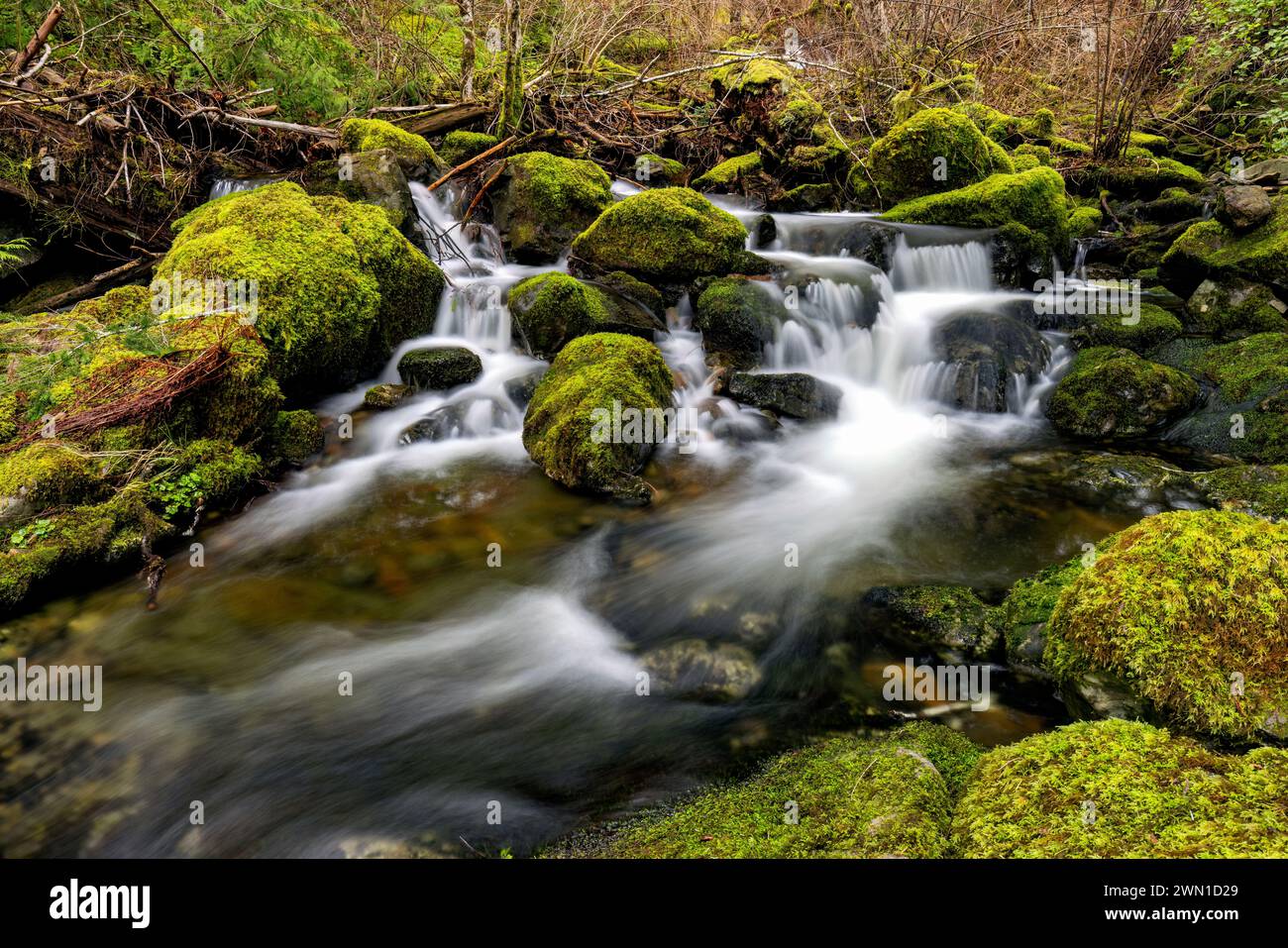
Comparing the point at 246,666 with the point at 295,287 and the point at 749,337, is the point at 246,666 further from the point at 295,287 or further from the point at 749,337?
the point at 749,337

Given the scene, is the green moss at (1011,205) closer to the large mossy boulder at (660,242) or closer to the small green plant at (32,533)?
the large mossy boulder at (660,242)

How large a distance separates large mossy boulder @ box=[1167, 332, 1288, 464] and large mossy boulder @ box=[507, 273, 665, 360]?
593 centimetres

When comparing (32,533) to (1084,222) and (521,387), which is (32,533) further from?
(1084,222)

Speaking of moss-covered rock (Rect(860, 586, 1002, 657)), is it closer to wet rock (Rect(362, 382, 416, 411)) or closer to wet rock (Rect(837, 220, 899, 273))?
wet rock (Rect(362, 382, 416, 411))

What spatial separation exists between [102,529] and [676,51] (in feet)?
58.3

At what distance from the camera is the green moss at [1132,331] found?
25.8ft

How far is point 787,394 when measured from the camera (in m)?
7.39

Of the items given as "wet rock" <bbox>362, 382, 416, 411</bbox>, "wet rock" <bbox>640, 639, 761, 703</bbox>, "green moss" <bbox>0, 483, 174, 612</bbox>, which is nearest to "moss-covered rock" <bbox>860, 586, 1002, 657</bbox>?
"wet rock" <bbox>640, 639, 761, 703</bbox>

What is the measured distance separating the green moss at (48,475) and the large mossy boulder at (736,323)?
6.12 meters

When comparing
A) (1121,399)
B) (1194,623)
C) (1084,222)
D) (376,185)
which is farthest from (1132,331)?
(376,185)

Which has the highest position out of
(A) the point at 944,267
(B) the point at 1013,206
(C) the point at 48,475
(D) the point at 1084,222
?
(D) the point at 1084,222

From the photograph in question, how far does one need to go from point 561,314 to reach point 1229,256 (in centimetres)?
829

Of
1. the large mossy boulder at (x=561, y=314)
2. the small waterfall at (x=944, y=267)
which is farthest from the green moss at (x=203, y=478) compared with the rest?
the small waterfall at (x=944, y=267)
